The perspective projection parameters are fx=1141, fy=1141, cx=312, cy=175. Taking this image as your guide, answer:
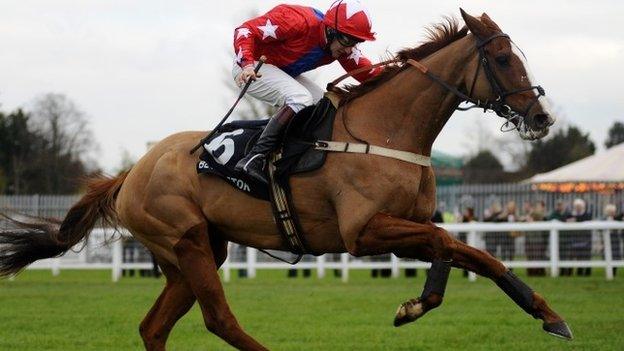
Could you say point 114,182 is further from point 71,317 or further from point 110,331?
point 71,317

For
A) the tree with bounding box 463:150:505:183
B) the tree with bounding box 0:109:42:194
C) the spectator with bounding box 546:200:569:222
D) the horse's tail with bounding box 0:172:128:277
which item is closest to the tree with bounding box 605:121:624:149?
the tree with bounding box 463:150:505:183

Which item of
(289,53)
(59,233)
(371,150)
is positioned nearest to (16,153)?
(59,233)

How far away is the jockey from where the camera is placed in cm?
819

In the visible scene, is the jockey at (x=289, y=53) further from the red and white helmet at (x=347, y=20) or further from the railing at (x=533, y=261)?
the railing at (x=533, y=261)

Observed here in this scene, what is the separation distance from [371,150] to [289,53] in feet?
3.68

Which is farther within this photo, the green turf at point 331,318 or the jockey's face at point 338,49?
the green turf at point 331,318

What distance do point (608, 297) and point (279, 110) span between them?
10.7 meters

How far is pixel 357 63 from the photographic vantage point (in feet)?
28.7

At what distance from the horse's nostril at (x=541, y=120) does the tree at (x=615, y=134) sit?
76384 mm

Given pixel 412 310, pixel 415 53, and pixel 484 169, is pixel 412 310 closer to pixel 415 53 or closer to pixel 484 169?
pixel 415 53

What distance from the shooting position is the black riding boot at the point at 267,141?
26.8ft

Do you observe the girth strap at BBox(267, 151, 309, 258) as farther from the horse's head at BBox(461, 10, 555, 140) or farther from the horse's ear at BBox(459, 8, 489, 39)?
the horse's ear at BBox(459, 8, 489, 39)

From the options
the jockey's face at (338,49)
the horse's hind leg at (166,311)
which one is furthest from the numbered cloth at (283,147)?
the horse's hind leg at (166,311)

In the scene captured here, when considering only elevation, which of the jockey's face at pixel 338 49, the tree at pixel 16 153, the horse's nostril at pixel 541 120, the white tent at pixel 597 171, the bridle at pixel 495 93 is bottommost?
the horse's nostril at pixel 541 120
